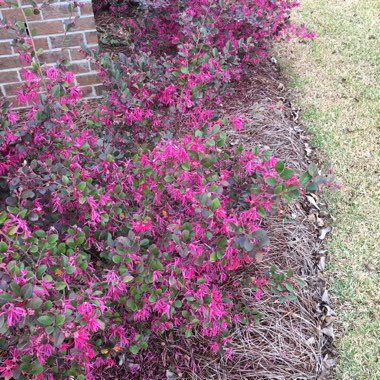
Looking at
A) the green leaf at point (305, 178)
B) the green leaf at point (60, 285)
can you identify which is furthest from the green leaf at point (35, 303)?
the green leaf at point (305, 178)

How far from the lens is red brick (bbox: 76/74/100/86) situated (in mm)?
2885

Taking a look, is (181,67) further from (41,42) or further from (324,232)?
(324,232)

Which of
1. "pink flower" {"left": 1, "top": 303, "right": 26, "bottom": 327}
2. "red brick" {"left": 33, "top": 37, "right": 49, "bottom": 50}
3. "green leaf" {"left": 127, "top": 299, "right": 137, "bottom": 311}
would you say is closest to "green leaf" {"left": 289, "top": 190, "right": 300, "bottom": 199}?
"green leaf" {"left": 127, "top": 299, "right": 137, "bottom": 311}

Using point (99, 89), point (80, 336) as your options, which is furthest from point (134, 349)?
point (99, 89)

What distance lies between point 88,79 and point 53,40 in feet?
1.14

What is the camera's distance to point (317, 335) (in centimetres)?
199

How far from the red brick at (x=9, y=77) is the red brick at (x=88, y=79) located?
41cm

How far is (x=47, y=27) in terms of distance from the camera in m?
2.61

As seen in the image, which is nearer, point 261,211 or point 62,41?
point 261,211

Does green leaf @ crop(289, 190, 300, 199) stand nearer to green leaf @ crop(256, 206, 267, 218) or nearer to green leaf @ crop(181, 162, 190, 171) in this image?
green leaf @ crop(256, 206, 267, 218)

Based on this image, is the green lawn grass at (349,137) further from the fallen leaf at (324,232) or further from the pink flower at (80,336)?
the pink flower at (80,336)

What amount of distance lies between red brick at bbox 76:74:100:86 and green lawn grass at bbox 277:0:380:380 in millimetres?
1626

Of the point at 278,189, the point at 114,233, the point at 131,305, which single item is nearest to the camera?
the point at 278,189

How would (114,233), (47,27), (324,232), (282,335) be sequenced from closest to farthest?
1. (114,233)
2. (282,335)
3. (324,232)
4. (47,27)
